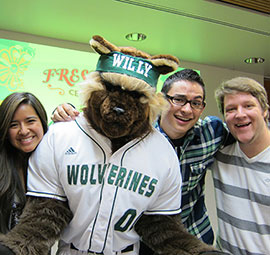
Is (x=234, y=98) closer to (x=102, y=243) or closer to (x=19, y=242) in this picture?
(x=102, y=243)

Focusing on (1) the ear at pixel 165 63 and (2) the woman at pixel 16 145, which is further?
(2) the woman at pixel 16 145

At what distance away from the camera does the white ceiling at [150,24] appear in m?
2.09

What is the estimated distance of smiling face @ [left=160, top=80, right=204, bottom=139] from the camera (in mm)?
1433

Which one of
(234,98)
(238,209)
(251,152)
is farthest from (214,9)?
(238,209)

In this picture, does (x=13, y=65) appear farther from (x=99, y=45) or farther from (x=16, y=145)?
(x=99, y=45)

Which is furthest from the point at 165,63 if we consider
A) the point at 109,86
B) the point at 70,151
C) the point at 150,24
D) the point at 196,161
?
the point at 150,24

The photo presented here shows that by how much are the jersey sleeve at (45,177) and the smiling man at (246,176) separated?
33.1 inches

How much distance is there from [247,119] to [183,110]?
0.31 metres

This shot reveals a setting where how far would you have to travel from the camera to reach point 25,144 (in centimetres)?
118

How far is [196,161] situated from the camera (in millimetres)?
1475

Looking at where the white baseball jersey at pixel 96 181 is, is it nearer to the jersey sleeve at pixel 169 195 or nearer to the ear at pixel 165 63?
the jersey sleeve at pixel 169 195

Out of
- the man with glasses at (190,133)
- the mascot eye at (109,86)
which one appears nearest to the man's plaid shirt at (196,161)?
the man with glasses at (190,133)

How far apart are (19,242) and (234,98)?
3.75ft

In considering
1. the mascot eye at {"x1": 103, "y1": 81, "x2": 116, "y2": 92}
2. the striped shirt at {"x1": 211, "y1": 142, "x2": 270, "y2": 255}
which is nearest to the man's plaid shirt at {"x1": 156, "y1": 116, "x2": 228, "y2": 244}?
the striped shirt at {"x1": 211, "y1": 142, "x2": 270, "y2": 255}
